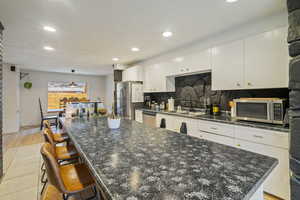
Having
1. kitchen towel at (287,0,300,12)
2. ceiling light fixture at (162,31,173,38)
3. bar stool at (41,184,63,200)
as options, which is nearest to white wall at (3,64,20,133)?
bar stool at (41,184,63,200)

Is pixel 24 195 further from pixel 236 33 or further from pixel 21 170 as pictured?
pixel 236 33

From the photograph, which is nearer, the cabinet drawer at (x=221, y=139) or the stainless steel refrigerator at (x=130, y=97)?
the cabinet drawer at (x=221, y=139)

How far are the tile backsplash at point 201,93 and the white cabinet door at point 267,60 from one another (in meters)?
0.30

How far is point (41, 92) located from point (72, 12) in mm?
6142

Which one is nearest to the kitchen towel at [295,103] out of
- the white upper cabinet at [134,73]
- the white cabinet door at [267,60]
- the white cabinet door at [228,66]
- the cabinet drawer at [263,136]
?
the cabinet drawer at [263,136]

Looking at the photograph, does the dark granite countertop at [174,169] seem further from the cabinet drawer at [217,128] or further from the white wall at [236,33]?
the white wall at [236,33]

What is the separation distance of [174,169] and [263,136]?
1665 mm

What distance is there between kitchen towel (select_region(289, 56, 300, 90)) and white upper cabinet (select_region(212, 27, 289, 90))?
99cm

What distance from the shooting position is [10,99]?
5102 millimetres

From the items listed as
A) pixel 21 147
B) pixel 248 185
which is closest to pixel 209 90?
pixel 248 185

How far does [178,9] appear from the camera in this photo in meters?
1.95

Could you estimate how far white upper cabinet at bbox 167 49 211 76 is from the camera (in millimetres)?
2791

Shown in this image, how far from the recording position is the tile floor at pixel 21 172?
6.48 ft

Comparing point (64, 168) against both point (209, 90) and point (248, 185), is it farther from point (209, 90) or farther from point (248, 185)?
point (209, 90)
